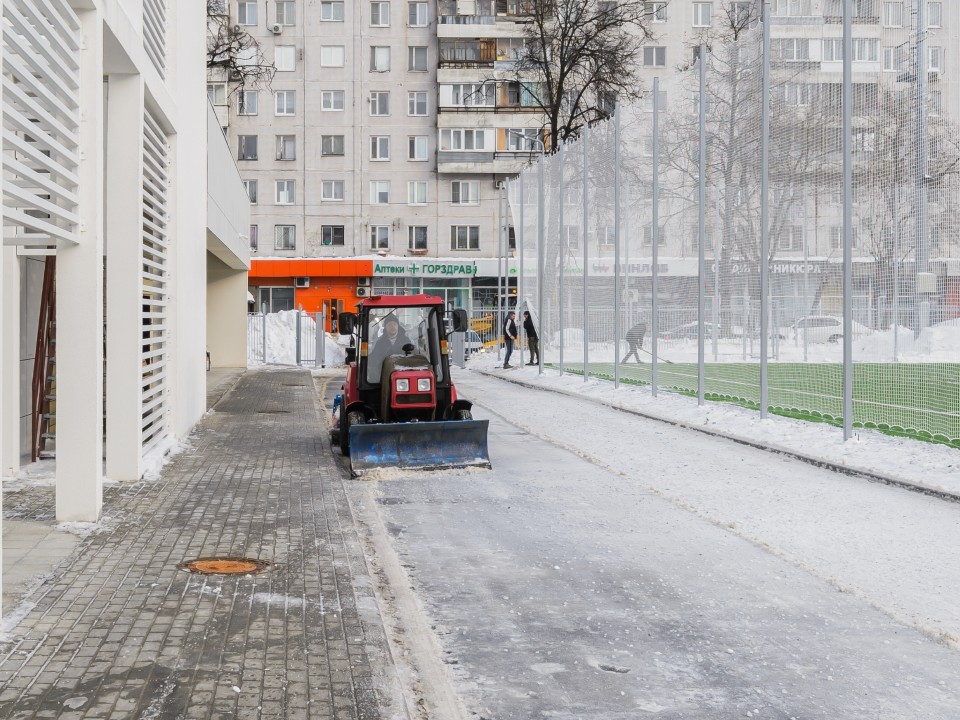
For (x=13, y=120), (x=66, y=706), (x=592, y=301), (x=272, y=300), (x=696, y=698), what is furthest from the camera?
(x=272, y=300)

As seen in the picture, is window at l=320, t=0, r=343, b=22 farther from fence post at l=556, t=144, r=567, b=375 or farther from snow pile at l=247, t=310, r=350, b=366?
fence post at l=556, t=144, r=567, b=375

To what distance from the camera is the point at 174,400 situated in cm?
1402

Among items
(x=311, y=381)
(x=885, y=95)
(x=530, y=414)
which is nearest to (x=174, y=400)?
(x=530, y=414)

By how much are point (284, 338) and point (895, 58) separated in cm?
3188

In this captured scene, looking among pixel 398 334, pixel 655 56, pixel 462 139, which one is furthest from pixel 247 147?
pixel 398 334

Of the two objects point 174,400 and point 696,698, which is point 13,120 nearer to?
point 696,698

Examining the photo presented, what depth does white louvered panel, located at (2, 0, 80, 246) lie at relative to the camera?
6734 millimetres

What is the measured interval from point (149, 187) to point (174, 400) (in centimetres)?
298

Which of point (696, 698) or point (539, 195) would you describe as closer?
point (696, 698)

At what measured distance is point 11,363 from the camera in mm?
11219

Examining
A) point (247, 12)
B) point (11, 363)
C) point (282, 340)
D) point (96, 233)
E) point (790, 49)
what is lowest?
point (11, 363)

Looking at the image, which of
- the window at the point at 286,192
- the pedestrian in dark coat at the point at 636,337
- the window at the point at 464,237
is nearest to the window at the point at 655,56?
the window at the point at 464,237

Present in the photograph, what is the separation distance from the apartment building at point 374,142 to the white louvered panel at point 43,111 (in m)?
50.7

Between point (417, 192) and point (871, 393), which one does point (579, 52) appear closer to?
point (417, 192)
